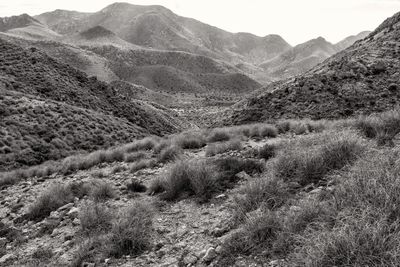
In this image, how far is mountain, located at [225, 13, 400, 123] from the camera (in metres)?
19.3

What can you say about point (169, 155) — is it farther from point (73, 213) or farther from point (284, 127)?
point (284, 127)

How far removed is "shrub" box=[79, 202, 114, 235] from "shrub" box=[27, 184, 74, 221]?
1722 millimetres

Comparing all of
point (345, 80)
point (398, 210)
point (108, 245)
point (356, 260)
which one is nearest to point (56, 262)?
point (108, 245)

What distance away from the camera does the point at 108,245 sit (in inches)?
215

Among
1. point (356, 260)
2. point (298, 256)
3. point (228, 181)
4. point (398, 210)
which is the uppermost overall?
point (398, 210)

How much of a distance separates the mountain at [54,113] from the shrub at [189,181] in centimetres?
1647

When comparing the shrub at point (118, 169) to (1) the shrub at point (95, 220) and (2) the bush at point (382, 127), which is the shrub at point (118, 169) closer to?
(1) the shrub at point (95, 220)

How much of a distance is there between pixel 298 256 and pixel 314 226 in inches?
24.3

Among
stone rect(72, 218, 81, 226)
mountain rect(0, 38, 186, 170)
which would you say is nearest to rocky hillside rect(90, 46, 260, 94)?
mountain rect(0, 38, 186, 170)

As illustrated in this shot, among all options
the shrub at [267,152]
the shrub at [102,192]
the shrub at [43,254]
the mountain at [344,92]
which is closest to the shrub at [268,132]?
the shrub at [267,152]

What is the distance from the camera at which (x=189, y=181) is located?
24.5 feet

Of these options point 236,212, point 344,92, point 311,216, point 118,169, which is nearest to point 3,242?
point 118,169

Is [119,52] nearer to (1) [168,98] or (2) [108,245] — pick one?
(1) [168,98]

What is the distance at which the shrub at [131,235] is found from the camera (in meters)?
5.34
